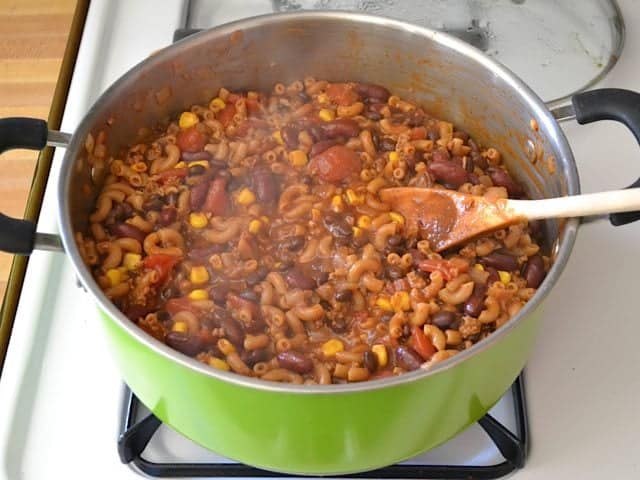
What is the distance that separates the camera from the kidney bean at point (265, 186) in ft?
4.06

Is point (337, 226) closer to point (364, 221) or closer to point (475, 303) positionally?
point (364, 221)

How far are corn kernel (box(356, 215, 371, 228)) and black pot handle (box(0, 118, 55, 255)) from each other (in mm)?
449

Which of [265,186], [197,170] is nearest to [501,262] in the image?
[265,186]

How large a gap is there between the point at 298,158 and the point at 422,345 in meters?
0.38

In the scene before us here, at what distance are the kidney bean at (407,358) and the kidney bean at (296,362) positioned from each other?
4.5 inches

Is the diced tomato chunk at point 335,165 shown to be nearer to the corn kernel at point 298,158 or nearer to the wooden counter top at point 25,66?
the corn kernel at point 298,158

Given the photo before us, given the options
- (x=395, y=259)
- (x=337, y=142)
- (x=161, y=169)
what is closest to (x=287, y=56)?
(x=337, y=142)

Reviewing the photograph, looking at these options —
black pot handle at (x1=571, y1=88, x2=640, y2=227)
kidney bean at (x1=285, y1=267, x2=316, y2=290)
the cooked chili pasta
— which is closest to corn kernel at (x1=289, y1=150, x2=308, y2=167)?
the cooked chili pasta

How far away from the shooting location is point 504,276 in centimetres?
116

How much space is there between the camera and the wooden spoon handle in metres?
0.94

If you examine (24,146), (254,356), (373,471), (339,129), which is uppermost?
(24,146)

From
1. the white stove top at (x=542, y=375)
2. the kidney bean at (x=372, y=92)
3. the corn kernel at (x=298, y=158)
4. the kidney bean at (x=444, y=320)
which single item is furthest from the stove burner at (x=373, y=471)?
the kidney bean at (x=372, y=92)

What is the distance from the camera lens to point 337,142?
132cm

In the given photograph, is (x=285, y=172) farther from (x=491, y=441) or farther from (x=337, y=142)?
(x=491, y=441)
